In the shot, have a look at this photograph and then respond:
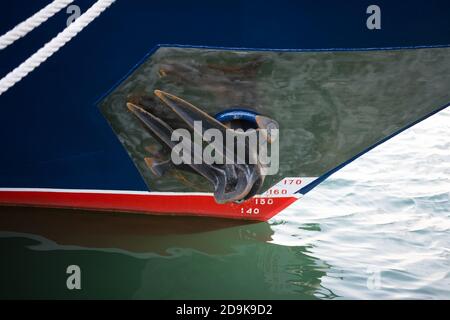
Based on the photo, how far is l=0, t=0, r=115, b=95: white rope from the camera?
2.76 metres

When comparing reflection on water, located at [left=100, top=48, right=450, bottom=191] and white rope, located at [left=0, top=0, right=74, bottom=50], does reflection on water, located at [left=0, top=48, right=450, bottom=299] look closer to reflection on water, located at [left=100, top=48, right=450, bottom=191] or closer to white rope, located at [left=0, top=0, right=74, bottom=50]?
reflection on water, located at [left=100, top=48, right=450, bottom=191]

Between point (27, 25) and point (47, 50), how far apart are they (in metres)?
0.15

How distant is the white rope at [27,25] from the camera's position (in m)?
2.81

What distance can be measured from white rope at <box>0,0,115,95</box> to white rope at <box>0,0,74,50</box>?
110 millimetres

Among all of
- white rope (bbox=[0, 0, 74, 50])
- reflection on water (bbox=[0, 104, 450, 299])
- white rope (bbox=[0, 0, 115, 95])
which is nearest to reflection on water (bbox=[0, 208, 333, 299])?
reflection on water (bbox=[0, 104, 450, 299])

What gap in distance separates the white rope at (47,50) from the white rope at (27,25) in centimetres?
11

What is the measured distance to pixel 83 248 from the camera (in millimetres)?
4211

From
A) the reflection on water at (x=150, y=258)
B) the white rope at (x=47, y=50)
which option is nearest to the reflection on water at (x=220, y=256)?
the reflection on water at (x=150, y=258)

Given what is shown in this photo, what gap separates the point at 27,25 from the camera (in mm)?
2869

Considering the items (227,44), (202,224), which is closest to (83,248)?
(202,224)

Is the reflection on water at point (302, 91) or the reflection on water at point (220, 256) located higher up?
the reflection on water at point (302, 91)

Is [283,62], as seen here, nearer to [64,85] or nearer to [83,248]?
[64,85]

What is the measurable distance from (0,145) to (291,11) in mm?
2224

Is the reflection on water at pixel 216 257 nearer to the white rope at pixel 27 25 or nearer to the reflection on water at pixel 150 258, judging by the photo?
the reflection on water at pixel 150 258
